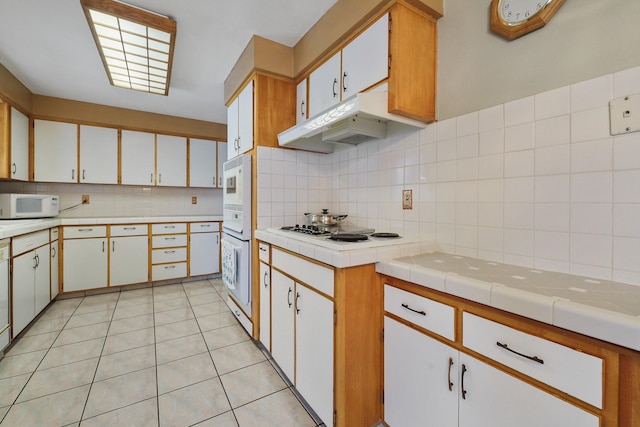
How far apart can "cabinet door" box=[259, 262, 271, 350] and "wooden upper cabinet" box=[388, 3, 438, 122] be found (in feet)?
4.39

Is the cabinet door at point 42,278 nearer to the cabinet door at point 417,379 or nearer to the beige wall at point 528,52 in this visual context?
the cabinet door at point 417,379

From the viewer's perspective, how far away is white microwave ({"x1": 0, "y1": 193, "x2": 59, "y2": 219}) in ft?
8.51

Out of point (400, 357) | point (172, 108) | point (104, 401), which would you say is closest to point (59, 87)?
point (172, 108)

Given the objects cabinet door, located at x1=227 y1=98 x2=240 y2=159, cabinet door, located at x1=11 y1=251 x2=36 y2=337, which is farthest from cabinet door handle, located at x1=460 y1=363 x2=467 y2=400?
cabinet door, located at x1=11 y1=251 x2=36 y2=337

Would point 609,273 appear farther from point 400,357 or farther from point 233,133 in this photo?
point 233,133

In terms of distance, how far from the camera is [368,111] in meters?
1.35

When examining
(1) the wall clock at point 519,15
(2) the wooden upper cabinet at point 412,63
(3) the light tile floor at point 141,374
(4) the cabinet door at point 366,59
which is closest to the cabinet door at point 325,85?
(4) the cabinet door at point 366,59

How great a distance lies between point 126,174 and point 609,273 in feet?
14.6

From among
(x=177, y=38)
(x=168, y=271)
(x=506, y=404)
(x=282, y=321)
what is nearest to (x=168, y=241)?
(x=168, y=271)

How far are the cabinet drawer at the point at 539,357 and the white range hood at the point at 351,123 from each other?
3.36ft

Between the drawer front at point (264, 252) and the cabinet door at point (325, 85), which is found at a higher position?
the cabinet door at point (325, 85)

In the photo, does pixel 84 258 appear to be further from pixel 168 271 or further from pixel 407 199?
pixel 407 199

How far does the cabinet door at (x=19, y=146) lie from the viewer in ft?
8.82

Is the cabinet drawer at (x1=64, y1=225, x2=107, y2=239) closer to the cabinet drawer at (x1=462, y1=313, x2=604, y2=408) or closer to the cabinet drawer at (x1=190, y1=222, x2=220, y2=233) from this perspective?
the cabinet drawer at (x1=190, y1=222, x2=220, y2=233)
